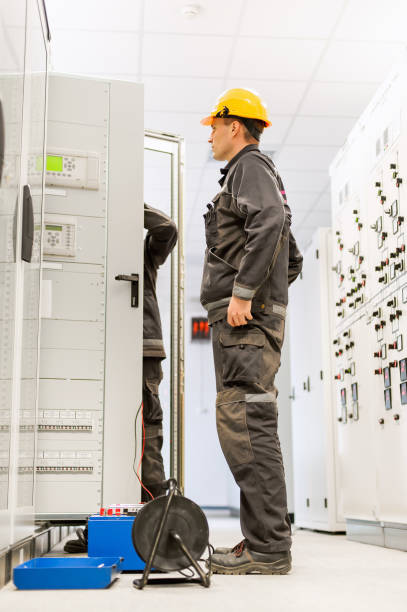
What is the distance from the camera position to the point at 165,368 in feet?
13.2

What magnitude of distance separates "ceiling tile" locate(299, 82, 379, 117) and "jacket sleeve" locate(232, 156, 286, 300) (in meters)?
3.49

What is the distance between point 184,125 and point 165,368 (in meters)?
3.04

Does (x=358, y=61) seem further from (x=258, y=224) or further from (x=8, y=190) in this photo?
(x=8, y=190)

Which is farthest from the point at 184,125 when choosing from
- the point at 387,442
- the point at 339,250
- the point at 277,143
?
the point at 387,442

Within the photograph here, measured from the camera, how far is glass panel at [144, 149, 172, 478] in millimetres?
3951

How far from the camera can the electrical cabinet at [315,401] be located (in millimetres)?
5242

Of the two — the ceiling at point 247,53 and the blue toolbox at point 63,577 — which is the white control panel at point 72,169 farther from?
the blue toolbox at point 63,577

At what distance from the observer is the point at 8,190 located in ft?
6.44

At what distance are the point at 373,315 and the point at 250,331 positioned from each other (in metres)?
1.87

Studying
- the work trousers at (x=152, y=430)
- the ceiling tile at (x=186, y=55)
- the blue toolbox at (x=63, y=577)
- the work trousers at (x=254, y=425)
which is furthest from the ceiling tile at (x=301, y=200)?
the blue toolbox at (x=63, y=577)

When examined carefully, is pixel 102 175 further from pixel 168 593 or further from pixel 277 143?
pixel 277 143

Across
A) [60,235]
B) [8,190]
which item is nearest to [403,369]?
[60,235]

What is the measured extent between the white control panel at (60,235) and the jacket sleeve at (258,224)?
1110 millimetres

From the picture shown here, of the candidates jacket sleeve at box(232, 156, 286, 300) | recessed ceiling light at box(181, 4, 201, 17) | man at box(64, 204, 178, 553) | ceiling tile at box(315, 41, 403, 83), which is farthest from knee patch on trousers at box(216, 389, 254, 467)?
ceiling tile at box(315, 41, 403, 83)
